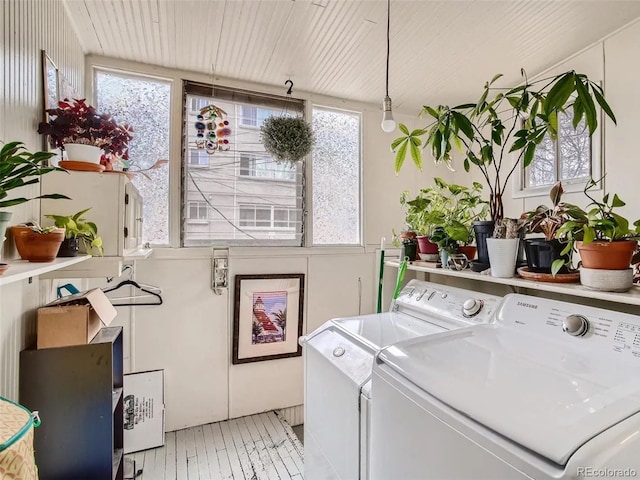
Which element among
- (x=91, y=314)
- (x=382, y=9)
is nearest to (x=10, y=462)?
(x=91, y=314)

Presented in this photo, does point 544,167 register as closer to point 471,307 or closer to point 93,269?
point 471,307

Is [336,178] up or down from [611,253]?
up

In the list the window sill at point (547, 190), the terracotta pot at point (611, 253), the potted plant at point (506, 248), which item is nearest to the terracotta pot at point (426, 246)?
the potted plant at point (506, 248)

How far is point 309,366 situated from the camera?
1.65 meters

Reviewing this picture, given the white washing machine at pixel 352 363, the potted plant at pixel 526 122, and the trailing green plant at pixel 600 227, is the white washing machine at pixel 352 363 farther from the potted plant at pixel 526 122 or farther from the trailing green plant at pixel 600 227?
the trailing green plant at pixel 600 227

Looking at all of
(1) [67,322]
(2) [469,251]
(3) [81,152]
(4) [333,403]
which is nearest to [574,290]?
(2) [469,251]

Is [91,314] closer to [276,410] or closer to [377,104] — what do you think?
[276,410]

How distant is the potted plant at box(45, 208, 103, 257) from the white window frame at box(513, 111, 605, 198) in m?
2.15

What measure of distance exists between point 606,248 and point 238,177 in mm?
2195

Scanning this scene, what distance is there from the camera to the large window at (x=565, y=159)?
7.00 feet

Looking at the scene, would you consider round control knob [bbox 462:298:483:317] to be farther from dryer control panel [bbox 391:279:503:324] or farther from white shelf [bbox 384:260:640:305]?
white shelf [bbox 384:260:640:305]

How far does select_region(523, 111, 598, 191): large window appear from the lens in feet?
7.00

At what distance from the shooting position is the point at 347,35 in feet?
6.40

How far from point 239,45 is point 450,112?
1.37 metres
